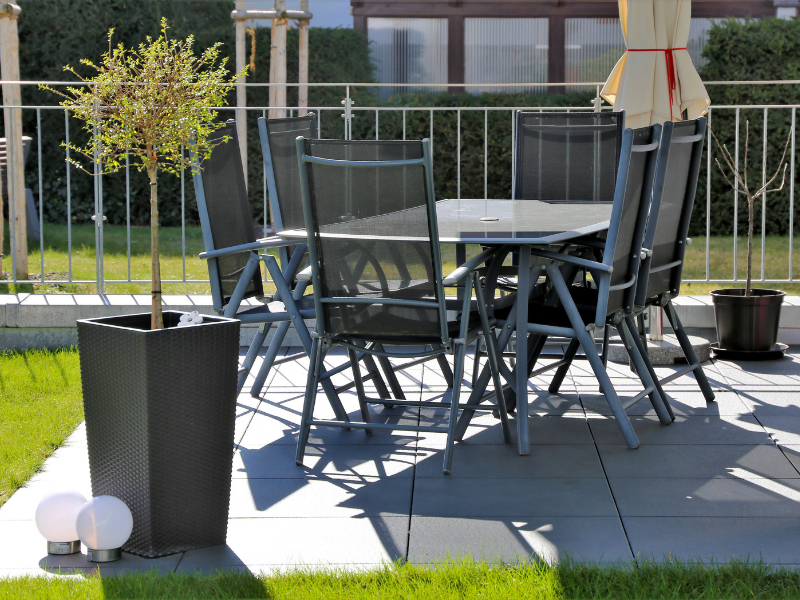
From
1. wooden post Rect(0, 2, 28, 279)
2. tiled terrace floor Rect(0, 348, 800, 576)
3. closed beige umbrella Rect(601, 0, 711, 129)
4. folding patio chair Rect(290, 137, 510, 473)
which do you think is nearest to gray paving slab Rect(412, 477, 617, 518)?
tiled terrace floor Rect(0, 348, 800, 576)

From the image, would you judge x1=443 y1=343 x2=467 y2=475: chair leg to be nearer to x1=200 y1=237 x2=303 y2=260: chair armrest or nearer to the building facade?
x1=200 y1=237 x2=303 y2=260: chair armrest

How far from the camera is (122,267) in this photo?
25.3 feet

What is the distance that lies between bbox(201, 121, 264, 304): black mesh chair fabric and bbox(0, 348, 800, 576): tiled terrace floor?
1.97ft

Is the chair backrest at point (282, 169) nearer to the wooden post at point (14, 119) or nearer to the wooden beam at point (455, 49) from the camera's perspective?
the wooden post at point (14, 119)

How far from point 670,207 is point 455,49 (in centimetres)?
900

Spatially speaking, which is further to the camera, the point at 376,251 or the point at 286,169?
the point at 286,169

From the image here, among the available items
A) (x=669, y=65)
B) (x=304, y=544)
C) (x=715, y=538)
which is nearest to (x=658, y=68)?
(x=669, y=65)

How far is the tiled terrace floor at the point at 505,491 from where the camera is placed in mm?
2580

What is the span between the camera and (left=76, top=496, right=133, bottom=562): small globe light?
2475 mm

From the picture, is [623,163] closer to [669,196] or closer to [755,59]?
[669,196]

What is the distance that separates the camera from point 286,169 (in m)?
4.46

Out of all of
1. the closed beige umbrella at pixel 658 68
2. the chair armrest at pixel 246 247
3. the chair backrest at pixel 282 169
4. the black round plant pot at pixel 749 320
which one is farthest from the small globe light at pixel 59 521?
the black round plant pot at pixel 749 320

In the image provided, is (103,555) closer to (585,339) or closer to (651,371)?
(585,339)

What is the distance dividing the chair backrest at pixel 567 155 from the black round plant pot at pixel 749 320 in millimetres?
882
